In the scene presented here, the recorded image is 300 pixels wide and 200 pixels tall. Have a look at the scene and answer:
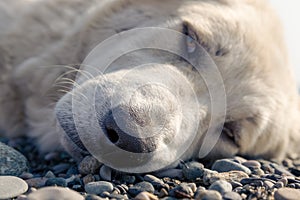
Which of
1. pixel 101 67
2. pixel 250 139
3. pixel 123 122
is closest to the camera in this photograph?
pixel 123 122

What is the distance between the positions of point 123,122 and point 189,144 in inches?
43.9

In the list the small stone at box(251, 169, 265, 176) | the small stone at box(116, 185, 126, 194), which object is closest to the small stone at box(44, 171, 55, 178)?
the small stone at box(116, 185, 126, 194)

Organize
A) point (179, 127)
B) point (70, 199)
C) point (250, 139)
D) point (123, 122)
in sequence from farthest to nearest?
1. point (250, 139)
2. point (179, 127)
3. point (123, 122)
4. point (70, 199)

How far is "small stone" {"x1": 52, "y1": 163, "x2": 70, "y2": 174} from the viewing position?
3.21 meters

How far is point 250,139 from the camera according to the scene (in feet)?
13.1

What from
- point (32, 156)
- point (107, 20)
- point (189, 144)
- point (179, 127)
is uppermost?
point (107, 20)

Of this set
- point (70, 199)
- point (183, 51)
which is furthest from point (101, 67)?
point (70, 199)

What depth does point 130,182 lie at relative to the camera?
288 centimetres

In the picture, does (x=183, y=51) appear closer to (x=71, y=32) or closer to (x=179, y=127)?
(x=179, y=127)

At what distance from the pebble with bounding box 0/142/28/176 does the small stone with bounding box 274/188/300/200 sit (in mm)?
1553

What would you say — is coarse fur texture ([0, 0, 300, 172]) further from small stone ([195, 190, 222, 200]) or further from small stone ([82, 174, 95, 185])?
small stone ([195, 190, 222, 200])

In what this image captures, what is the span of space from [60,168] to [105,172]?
1.60 ft

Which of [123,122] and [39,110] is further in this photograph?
[39,110]

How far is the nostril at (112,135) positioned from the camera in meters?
2.70
